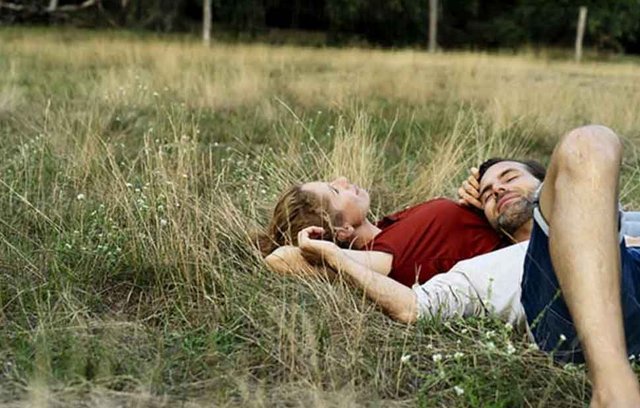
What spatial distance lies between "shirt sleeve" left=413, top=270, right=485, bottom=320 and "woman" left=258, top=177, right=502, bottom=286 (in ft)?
0.84

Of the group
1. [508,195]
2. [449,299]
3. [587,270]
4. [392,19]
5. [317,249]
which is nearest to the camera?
[587,270]

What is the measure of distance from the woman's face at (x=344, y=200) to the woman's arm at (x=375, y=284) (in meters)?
0.41

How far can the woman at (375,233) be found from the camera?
374 cm

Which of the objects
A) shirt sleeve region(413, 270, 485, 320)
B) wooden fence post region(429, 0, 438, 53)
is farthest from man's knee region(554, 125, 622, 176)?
wooden fence post region(429, 0, 438, 53)

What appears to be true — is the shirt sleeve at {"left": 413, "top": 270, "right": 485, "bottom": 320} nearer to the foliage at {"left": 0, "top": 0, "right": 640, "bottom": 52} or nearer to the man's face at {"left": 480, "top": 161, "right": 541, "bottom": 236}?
the man's face at {"left": 480, "top": 161, "right": 541, "bottom": 236}

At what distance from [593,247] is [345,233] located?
1394mm

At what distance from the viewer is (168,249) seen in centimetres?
376

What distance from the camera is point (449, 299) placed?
3.40m

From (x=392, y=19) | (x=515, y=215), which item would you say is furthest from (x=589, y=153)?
(x=392, y=19)

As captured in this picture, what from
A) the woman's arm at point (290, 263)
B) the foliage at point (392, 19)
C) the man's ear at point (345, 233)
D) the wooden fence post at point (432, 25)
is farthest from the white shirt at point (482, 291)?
the foliage at point (392, 19)

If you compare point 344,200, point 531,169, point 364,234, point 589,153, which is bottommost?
point 364,234

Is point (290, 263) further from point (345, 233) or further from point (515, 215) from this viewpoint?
point (515, 215)

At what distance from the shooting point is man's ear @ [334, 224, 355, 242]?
3.92 m

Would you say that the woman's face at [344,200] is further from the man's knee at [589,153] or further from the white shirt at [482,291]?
the man's knee at [589,153]
